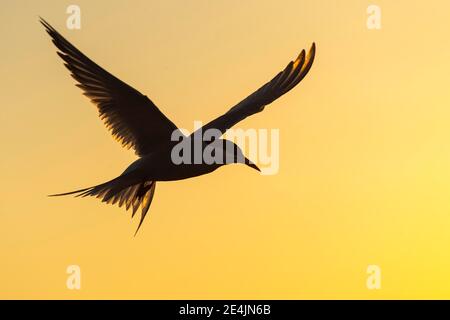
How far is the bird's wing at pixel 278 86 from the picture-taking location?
28.8ft

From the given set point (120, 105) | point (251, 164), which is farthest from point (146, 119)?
point (251, 164)

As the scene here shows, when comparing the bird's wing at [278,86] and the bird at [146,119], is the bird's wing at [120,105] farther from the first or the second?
the bird's wing at [278,86]

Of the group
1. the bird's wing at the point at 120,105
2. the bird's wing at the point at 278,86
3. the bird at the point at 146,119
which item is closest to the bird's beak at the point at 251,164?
the bird at the point at 146,119

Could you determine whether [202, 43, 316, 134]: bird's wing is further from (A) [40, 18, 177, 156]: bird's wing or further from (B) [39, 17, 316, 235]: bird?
(A) [40, 18, 177, 156]: bird's wing

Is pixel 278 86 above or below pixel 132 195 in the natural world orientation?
above

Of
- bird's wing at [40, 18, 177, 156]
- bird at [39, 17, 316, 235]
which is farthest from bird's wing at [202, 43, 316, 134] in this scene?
bird's wing at [40, 18, 177, 156]

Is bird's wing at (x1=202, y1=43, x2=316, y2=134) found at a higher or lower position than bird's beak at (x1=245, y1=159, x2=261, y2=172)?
higher

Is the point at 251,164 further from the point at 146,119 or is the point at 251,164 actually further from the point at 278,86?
the point at 146,119

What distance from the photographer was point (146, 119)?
9.22m

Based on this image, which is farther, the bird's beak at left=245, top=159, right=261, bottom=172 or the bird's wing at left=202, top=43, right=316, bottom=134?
the bird's beak at left=245, top=159, right=261, bottom=172

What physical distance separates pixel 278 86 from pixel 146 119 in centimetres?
160

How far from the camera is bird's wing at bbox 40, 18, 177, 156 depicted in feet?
28.8

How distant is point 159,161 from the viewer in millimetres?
9055
